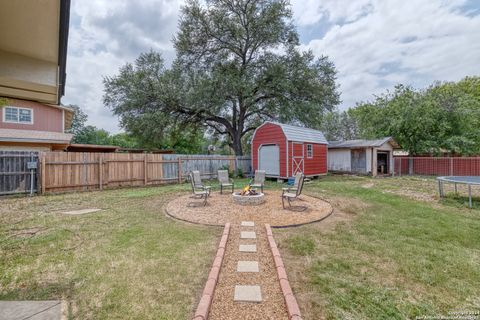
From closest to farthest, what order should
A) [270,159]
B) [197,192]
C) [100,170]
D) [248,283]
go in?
[248,283]
[197,192]
[100,170]
[270,159]

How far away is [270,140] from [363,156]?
8.60 m

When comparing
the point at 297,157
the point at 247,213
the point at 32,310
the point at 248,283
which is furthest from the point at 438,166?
the point at 32,310

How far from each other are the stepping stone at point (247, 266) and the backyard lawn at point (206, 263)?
470 mm

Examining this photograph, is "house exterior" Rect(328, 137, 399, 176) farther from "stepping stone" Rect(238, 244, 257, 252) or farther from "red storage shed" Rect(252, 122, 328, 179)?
"stepping stone" Rect(238, 244, 257, 252)

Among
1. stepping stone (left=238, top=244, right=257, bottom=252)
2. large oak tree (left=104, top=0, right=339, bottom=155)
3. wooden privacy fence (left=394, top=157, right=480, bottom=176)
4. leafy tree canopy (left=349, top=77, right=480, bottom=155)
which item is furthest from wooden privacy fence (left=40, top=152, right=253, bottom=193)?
wooden privacy fence (left=394, top=157, right=480, bottom=176)

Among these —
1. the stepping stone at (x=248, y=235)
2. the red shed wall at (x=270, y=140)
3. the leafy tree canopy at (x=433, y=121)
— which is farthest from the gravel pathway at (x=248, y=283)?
the leafy tree canopy at (x=433, y=121)

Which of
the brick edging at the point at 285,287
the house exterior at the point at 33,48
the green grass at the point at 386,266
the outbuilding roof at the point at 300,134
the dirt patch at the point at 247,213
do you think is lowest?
the green grass at the point at 386,266

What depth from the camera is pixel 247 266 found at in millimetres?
3217

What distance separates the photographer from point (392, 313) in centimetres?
225

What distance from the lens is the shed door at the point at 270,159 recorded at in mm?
13711

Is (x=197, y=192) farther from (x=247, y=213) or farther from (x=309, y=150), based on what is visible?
(x=309, y=150)

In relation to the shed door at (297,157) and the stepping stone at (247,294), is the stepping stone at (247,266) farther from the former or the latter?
the shed door at (297,157)

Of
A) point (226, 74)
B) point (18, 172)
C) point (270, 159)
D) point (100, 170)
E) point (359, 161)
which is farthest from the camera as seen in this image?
point (359, 161)

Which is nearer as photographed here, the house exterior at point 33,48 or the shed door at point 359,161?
the house exterior at point 33,48
